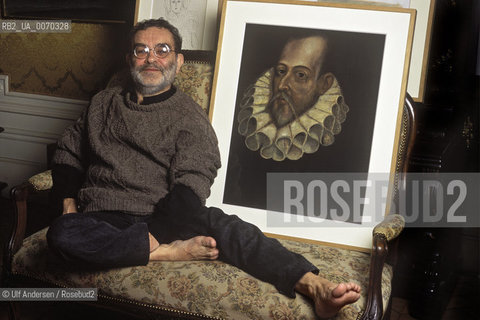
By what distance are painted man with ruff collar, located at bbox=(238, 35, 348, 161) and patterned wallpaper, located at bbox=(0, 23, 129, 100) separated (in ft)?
4.54

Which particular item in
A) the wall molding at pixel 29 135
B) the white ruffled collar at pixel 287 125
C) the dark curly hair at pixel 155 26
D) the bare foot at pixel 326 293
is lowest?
the bare foot at pixel 326 293

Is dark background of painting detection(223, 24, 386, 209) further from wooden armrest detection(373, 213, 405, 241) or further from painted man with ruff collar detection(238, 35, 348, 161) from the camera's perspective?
wooden armrest detection(373, 213, 405, 241)

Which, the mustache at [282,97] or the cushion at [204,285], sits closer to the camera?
the cushion at [204,285]

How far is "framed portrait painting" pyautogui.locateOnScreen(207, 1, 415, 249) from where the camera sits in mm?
2105

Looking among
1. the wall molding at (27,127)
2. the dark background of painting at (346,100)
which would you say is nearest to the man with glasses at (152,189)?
the dark background of painting at (346,100)

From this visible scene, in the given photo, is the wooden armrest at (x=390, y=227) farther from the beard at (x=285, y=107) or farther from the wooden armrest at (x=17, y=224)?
the wooden armrest at (x=17, y=224)

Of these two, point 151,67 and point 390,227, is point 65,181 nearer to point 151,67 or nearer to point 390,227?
point 151,67

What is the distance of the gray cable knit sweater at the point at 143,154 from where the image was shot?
206 cm

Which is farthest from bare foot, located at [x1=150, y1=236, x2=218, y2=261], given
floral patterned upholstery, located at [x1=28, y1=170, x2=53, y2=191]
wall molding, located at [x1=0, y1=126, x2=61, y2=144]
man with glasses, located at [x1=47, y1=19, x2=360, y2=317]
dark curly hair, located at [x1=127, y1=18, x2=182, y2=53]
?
wall molding, located at [x1=0, y1=126, x2=61, y2=144]

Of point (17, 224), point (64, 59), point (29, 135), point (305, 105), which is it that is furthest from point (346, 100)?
point (29, 135)

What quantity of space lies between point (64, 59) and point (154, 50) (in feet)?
5.11

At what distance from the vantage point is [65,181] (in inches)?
87.0

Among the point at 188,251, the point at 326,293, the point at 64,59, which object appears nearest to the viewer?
the point at 326,293

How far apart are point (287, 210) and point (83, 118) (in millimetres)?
1032
